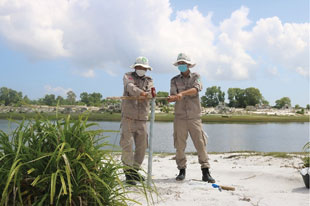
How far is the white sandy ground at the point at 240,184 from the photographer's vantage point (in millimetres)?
4242

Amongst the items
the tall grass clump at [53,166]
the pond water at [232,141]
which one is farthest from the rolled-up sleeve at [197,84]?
the tall grass clump at [53,166]

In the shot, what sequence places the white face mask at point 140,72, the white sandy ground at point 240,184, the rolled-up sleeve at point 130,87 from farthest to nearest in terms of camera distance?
the white face mask at point 140,72 < the rolled-up sleeve at point 130,87 < the white sandy ground at point 240,184

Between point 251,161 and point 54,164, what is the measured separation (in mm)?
6872

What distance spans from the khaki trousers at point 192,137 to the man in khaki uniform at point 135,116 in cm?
71

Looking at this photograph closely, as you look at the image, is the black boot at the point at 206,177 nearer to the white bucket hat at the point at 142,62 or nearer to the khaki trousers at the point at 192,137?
the khaki trousers at the point at 192,137

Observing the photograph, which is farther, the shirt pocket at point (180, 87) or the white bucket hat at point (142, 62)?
the shirt pocket at point (180, 87)

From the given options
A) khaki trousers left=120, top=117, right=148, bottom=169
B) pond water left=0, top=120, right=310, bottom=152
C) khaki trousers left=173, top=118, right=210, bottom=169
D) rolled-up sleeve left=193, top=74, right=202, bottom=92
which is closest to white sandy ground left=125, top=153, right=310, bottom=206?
khaki trousers left=173, top=118, right=210, bottom=169

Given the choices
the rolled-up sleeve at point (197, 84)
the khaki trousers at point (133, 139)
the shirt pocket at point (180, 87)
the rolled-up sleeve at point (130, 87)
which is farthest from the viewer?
the shirt pocket at point (180, 87)

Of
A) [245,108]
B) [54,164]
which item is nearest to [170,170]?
[54,164]

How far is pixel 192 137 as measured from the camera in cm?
569

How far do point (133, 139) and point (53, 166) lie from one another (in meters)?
2.89

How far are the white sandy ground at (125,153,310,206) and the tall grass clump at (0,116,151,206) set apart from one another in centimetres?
114

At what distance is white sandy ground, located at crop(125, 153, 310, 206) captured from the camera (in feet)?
13.9

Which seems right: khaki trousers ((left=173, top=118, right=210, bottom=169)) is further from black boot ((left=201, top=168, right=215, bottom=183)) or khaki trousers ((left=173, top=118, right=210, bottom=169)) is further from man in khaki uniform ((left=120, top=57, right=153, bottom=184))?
man in khaki uniform ((left=120, top=57, right=153, bottom=184))
